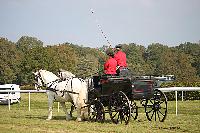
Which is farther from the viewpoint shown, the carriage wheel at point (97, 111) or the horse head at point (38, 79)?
the horse head at point (38, 79)

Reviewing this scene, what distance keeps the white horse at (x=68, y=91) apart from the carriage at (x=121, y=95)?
41cm

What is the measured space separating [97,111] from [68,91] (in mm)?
1510

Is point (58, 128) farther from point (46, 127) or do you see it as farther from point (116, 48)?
point (116, 48)

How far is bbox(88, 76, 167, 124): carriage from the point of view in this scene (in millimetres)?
14328

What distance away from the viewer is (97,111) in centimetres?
1580

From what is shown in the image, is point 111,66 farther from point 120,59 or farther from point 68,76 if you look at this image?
point 68,76

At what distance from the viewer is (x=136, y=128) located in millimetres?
12750

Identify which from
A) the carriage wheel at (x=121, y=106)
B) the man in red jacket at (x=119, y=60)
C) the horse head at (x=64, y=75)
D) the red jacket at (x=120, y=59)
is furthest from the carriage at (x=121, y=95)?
the horse head at (x=64, y=75)

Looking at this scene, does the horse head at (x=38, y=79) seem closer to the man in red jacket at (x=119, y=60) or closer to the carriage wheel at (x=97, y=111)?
the carriage wheel at (x=97, y=111)

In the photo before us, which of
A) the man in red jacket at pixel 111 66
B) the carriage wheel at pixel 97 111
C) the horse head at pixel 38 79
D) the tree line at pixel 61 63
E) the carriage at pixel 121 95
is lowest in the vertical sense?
the carriage wheel at pixel 97 111

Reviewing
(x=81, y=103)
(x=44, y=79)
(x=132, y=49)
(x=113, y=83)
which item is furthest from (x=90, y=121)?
(x=132, y=49)

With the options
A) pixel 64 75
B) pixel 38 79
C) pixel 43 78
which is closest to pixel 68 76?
pixel 64 75

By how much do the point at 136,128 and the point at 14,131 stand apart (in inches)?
138

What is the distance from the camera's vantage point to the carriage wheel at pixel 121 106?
46.2ft
